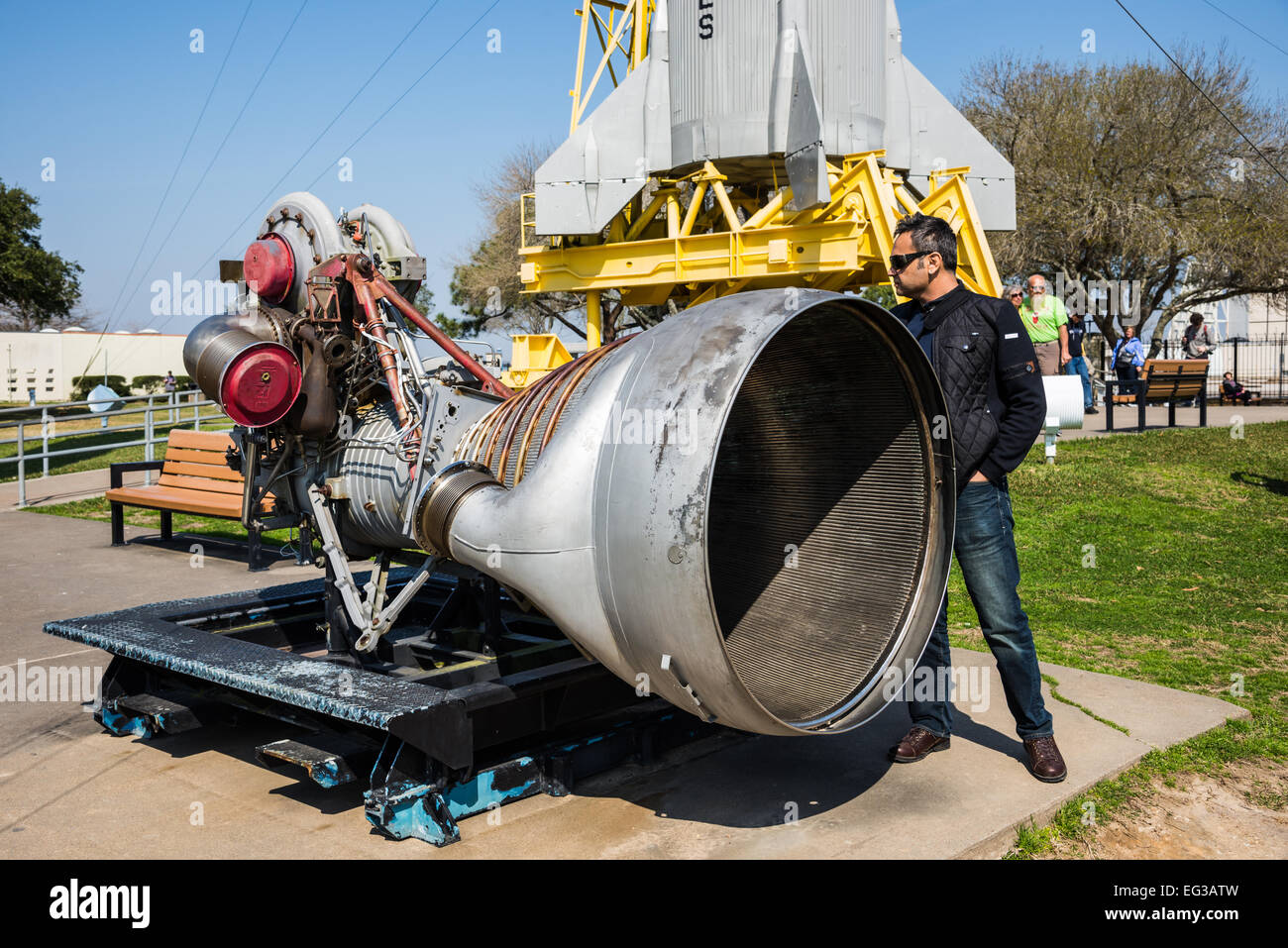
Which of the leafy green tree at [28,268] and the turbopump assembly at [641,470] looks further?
the leafy green tree at [28,268]

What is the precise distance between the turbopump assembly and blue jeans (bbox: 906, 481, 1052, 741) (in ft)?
0.66

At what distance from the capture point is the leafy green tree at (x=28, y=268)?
82.5 ft

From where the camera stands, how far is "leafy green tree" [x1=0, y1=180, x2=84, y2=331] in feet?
82.5

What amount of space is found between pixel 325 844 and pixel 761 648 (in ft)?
5.00

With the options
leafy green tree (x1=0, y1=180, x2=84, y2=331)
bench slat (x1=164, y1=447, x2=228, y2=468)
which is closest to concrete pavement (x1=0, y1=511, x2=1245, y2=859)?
bench slat (x1=164, y1=447, x2=228, y2=468)

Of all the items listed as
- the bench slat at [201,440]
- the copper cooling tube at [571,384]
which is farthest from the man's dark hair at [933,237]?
the bench slat at [201,440]

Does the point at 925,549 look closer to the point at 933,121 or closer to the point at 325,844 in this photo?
the point at 325,844

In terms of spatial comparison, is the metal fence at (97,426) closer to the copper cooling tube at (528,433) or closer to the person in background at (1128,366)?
the copper cooling tube at (528,433)

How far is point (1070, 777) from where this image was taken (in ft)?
12.1

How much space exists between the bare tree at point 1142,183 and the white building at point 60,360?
36.3 metres

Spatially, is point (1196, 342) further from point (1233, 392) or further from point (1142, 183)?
point (1142, 183)

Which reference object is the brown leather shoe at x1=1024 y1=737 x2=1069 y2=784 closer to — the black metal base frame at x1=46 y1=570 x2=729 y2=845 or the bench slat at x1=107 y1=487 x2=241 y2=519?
the black metal base frame at x1=46 y1=570 x2=729 y2=845

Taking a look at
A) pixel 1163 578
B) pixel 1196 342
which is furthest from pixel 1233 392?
pixel 1163 578

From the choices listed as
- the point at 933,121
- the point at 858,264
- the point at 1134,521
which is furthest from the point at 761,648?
the point at 933,121
